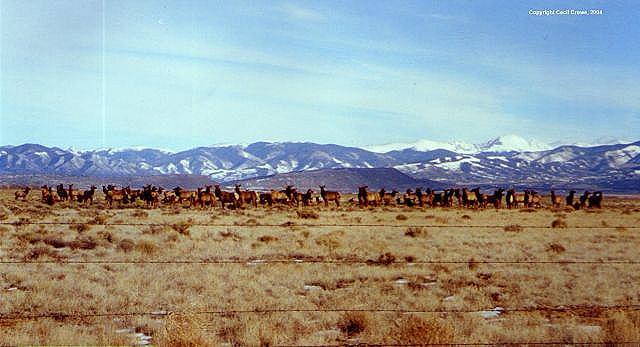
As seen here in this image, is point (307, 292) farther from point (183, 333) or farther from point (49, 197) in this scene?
point (49, 197)

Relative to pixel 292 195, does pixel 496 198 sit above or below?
below

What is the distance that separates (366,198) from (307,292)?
141ft

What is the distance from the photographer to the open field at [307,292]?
9.61 m

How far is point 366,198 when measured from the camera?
55969 mm

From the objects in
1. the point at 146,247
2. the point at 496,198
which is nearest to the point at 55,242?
the point at 146,247

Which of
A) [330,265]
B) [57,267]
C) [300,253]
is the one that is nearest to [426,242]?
[300,253]

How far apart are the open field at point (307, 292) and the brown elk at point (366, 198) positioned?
3291cm

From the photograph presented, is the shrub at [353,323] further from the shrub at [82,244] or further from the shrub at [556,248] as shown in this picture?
the shrub at [556,248]

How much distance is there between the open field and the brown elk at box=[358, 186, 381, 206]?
1296 inches

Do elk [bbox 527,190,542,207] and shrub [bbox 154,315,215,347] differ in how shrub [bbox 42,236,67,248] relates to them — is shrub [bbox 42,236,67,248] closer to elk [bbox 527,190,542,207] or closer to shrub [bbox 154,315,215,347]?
shrub [bbox 154,315,215,347]

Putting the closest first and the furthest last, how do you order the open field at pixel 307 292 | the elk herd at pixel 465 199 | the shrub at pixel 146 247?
the open field at pixel 307 292
the shrub at pixel 146 247
the elk herd at pixel 465 199

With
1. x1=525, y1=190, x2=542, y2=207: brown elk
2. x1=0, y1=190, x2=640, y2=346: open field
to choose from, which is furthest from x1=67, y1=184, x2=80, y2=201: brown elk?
x1=525, y1=190, x2=542, y2=207: brown elk

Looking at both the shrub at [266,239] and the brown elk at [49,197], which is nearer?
the shrub at [266,239]

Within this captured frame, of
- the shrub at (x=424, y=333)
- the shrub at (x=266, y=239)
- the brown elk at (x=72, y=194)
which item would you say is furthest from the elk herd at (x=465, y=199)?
the shrub at (x=424, y=333)
